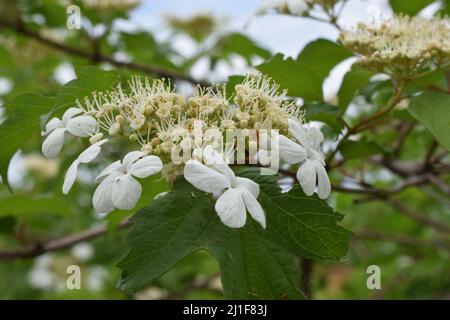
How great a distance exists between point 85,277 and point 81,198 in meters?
0.48

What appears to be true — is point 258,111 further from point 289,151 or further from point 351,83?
point 351,83

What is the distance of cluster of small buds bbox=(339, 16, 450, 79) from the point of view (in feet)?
4.40

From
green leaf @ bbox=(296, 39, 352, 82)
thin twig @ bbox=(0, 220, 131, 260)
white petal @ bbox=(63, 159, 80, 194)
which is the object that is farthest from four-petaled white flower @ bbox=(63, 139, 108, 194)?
thin twig @ bbox=(0, 220, 131, 260)

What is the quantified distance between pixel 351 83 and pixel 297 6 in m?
0.32

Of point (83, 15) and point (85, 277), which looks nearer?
point (83, 15)

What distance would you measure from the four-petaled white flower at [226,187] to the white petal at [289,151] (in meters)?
0.10

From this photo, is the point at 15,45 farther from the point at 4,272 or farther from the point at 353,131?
the point at 353,131

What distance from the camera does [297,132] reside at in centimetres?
107

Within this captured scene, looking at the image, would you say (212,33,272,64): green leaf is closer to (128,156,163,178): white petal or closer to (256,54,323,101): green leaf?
(256,54,323,101): green leaf

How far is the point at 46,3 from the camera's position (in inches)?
101

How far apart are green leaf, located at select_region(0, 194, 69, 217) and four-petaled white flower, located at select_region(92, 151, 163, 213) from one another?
0.89 m

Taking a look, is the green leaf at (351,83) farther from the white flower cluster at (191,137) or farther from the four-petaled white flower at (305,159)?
the four-petaled white flower at (305,159)

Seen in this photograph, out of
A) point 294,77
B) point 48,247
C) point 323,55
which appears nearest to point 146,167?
point 294,77
